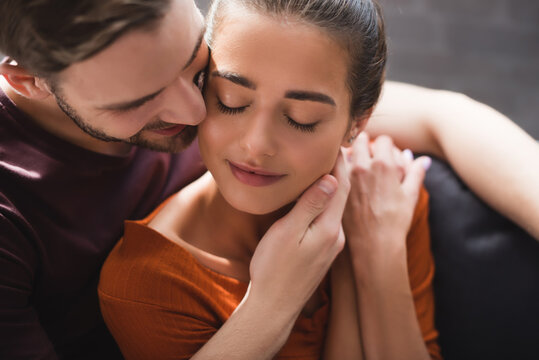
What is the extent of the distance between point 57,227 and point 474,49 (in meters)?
2.76

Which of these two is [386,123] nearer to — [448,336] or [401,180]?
[401,180]

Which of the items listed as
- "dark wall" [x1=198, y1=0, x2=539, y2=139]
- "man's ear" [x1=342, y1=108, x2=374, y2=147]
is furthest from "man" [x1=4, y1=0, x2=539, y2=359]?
"dark wall" [x1=198, y1=0, x2=539, y2=139]

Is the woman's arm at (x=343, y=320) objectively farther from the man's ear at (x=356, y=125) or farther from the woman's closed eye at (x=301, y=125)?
the woman's closed eye at (x=301, y=125)

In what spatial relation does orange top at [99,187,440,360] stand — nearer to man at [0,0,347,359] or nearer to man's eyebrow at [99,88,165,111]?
man at [0,0,347,359]

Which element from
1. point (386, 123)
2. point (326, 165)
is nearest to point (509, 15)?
point (386, 123)

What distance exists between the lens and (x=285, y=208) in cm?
135

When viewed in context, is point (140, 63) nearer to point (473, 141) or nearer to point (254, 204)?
point (254, 204)

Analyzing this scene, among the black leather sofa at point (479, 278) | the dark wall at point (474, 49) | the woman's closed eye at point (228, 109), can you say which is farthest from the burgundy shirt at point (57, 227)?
the dark wall at point (474, 49)

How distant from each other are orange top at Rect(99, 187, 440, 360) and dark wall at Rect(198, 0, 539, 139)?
224 centimetres

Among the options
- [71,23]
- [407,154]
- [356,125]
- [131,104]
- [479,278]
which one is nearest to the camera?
[71,23]

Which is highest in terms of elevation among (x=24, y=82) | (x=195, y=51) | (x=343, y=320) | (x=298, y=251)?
(x=195, y=51)

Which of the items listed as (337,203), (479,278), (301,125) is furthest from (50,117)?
(479,278)

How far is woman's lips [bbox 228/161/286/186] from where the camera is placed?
105 cm

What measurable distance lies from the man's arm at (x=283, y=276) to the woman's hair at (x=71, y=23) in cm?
51
